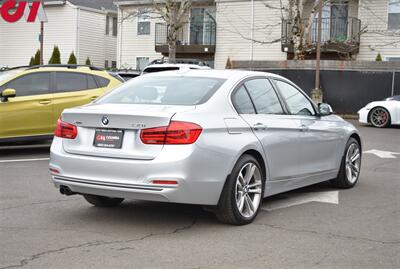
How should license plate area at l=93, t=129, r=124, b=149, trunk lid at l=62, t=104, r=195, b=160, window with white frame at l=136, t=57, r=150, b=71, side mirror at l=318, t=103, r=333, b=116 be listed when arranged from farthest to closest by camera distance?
window with white frame at l=136, t=57, r=150, b=71, side mirror at l=318, t=103, r=333, b=116, license plate area at l=93, t=129, r=124, b=149, trunk lid at l=62, t=104, r=195, b=160

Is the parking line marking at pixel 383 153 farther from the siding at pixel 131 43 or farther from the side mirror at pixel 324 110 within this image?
the siding at pixel 131 43

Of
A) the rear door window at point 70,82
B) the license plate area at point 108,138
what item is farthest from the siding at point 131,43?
the license plate area at point 108,138

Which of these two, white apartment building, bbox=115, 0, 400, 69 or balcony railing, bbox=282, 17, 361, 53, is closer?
balcony railing, bbox=282, 17, 361, 53

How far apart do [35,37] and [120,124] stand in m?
38.3

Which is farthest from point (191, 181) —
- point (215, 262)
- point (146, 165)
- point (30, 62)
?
point (30, 62)

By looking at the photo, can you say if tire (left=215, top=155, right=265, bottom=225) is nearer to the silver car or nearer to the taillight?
the silver car

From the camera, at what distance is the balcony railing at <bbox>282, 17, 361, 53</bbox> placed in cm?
3041

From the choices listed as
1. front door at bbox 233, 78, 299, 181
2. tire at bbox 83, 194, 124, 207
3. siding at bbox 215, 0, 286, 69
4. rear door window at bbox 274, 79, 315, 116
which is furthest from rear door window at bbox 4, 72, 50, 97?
siding at bbox 215, 0, 286, 69

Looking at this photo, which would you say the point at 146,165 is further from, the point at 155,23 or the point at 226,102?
the point at 155,23

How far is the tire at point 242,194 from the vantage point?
239 inches

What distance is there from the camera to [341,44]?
99.6ft

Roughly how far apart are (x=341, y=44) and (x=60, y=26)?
1901cm

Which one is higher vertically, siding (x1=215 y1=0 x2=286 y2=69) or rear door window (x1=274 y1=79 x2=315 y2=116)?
siding (x1=215 y1=0 x2=286 y2=69)

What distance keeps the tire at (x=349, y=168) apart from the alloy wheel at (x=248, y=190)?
2.33m
